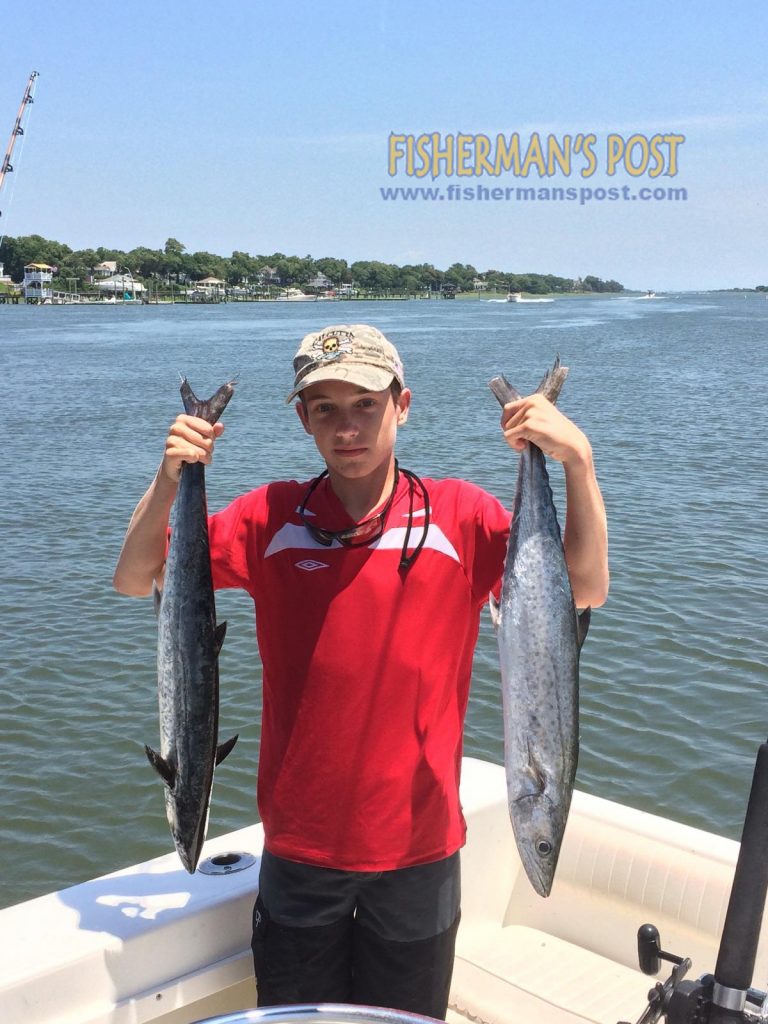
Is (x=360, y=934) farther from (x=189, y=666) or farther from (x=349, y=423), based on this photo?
(x=349, y=423)

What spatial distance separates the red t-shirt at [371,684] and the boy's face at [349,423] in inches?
6.9

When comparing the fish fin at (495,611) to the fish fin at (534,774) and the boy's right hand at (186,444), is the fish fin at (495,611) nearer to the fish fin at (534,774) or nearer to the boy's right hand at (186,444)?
the fish fin at (534,774)

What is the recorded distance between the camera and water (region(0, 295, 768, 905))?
283 inches

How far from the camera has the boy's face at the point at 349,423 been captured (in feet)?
8.22

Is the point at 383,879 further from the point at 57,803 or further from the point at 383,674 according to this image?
the point at 57,803

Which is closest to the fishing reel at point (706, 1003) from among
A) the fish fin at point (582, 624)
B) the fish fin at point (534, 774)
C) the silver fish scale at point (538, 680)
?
the silver fish scale at point (538, 680)

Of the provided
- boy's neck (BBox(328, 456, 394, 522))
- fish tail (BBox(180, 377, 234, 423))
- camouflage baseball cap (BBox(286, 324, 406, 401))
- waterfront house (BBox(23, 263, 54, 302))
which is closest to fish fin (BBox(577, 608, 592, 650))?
boy's neck (BBox(328, 456, 394, 522))

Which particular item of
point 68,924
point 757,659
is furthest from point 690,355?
point 68,924

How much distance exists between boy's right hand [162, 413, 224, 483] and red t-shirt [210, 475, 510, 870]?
329 mm

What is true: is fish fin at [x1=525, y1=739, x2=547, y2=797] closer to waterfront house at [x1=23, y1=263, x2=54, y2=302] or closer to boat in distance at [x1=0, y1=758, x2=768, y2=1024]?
boat in distance at [x1=0, y1=758, x2=768, y2=1024]

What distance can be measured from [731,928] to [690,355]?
1844 inches

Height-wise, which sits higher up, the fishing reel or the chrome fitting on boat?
the fishing reel

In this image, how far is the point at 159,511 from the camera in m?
2.56

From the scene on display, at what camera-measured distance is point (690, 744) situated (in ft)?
25.6
